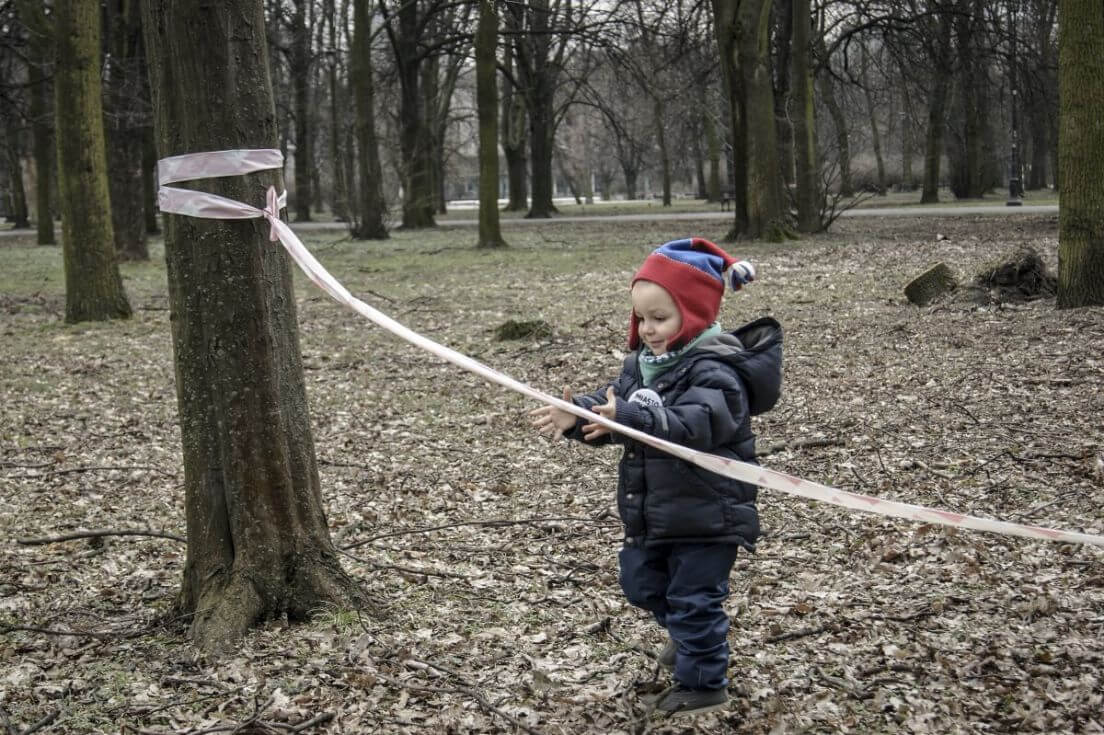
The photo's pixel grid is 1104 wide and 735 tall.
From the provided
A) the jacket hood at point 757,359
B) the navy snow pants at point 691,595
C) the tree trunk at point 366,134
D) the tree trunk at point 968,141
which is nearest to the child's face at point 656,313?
the jacket hood at point 757,359

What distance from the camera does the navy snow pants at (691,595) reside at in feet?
10.8

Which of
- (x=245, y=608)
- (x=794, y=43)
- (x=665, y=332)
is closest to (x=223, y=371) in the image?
(x=245, y=608)

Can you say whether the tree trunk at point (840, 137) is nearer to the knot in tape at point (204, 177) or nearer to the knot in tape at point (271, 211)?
the knot in tape at point (271, 211)

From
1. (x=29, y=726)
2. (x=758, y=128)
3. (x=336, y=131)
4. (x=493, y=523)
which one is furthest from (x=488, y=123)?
(x=29, y=726)

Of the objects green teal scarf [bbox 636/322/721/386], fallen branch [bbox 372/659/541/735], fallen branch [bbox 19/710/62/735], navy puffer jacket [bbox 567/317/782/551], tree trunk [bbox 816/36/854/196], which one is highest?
A: tree trunk [bbox 816/36/854/196]

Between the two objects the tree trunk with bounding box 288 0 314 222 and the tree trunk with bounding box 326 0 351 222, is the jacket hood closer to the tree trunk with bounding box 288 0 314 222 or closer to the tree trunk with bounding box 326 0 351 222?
the tree trunk with bounding box 326 0 351 222

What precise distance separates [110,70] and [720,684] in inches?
785

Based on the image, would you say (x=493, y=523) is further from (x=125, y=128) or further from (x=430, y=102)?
(x=430, y=102)

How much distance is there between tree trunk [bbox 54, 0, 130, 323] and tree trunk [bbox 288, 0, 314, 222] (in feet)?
52.0

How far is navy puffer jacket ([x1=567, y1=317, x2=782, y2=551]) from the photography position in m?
3.14

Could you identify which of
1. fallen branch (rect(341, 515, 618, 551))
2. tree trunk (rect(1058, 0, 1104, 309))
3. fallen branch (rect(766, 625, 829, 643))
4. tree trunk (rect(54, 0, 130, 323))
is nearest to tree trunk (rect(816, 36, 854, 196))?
tree trunk (rect(1058, 0, 1104, 309))

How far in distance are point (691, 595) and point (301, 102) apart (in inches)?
1375

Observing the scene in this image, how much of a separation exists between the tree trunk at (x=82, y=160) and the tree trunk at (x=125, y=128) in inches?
268

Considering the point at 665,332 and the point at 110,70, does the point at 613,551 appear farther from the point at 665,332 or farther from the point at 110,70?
the point at 110,70
